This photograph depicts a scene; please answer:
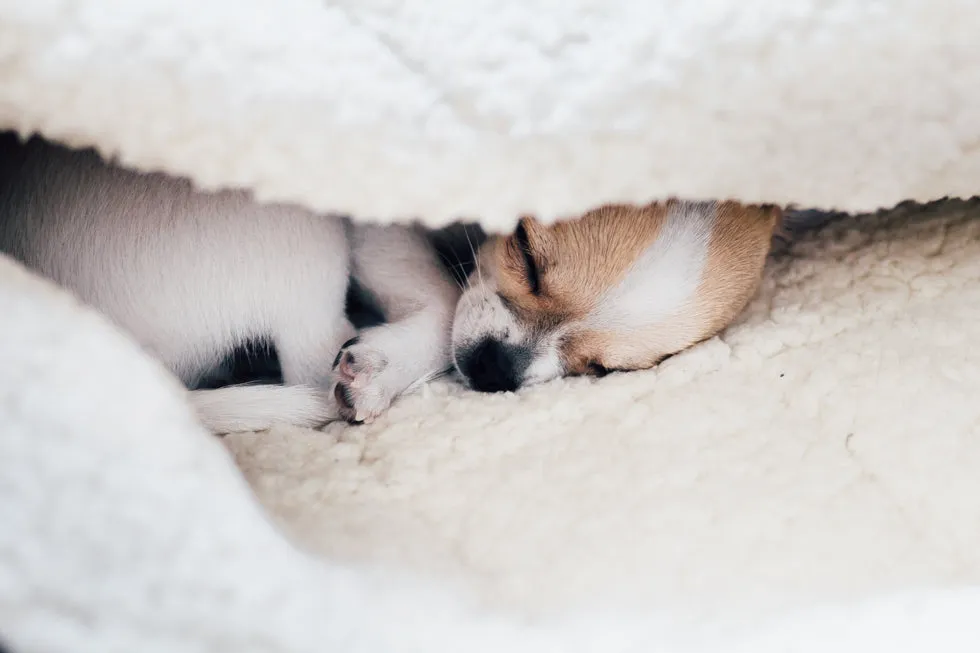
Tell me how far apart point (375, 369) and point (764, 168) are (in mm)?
536

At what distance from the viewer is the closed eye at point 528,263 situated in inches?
46.3

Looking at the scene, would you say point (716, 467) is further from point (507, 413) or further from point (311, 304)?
point (311, 304)

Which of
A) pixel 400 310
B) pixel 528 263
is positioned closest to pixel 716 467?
pixel 528 263

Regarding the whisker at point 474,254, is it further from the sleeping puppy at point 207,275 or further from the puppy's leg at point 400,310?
the sleeping puppy at point 207,275

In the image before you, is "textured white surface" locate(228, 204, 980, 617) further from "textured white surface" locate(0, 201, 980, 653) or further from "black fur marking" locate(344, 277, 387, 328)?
"black fur marking" locate(344, 277, 387, 328)

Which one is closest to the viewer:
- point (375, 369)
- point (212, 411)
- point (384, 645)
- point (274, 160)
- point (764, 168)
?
point (384, 645)

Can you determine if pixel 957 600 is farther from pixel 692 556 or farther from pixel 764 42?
pixel 764 42

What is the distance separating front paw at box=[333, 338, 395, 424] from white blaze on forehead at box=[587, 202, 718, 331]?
1.16 feet

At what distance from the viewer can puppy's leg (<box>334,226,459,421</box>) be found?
1057 mm

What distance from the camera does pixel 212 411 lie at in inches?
35.8

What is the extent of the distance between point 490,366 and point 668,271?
29 cm

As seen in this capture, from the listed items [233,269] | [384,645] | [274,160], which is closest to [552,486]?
[384,645]

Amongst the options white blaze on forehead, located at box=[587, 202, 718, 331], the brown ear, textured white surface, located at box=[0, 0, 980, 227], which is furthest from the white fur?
textured white surface, located at box=[0, 0, 980, 227]

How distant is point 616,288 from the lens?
115cm
